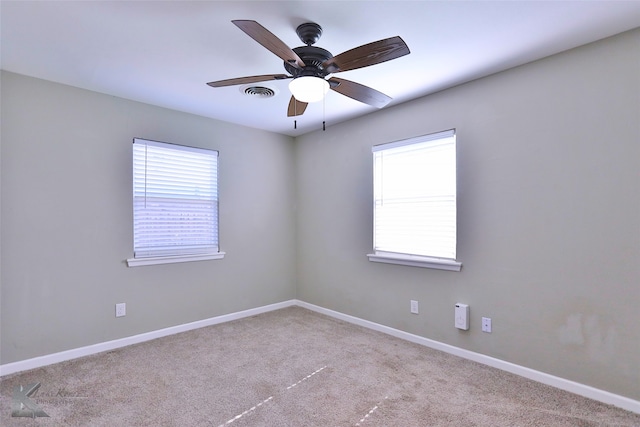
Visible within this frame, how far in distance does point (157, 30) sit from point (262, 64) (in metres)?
0.72

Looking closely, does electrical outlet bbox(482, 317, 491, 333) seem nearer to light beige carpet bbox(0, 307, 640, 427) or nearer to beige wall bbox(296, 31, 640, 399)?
beige wall bbox(296, 31, 640, 399)

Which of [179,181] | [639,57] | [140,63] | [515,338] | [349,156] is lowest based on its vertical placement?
[515,338]

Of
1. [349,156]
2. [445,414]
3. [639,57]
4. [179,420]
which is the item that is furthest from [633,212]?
[179,420]

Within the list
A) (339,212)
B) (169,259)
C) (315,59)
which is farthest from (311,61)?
(169,259)

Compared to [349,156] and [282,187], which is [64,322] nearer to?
[282,187]

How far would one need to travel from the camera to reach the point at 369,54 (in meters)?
1.69

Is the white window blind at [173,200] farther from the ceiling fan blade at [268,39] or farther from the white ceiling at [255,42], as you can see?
the ceiling fan blade at [268,39]

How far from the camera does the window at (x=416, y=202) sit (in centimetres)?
289

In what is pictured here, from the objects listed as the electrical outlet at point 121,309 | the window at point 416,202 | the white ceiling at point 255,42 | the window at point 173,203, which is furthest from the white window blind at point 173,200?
the window at point 416,202

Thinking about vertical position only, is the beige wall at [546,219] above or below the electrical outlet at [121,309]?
above

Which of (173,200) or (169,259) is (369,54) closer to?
(173,200)

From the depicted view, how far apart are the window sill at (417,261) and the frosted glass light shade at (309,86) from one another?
6.21ft

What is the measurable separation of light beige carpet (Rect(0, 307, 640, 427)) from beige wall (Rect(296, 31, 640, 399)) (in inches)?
11.9

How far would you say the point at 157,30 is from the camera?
198 centimetres
